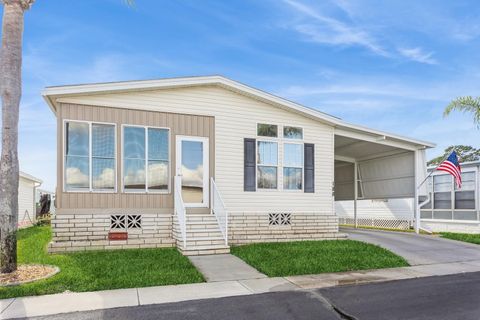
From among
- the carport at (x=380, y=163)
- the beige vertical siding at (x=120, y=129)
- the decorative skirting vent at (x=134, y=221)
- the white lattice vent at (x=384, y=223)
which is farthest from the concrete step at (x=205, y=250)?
the white lattice vent at (x=384, y=223)

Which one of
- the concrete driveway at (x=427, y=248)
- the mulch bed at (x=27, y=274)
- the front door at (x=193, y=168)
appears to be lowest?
the concrete driveway at (x=427, y=248)

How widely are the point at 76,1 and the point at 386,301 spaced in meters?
11.4

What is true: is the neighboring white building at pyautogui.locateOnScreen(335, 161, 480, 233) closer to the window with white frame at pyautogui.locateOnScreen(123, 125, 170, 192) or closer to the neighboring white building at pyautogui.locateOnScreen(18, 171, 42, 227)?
the window with white frame at pyautogui.locateOnScreen(123, 125, 170, 192)

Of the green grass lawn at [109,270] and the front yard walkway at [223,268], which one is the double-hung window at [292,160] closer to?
the front yard walkway at [223,268]

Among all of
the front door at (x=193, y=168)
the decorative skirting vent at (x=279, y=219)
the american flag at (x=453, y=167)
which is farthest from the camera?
the american flag at (x=453, y=167)

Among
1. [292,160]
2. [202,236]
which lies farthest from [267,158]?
[202,236]

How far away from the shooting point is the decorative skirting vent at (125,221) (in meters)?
9.65

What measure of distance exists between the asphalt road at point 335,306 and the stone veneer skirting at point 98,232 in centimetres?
467

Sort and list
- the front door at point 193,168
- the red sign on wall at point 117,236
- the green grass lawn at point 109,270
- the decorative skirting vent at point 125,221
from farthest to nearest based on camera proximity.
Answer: the front door at point 193,168 < the decorative skirting vent at point 125,221 < the red sign on wall at point 117,236 < the green grass lawn at point 109,270

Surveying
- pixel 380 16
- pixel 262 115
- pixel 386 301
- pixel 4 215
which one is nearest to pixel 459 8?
pixel 380 16

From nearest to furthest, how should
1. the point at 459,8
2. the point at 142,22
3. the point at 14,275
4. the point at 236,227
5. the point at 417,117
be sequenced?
the point at 14,275 < the point at 236,227 < the point at 142,22 < the point at 459,8 < the point at 417,117

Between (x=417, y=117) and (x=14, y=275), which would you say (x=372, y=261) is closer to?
(x=14, y=275)

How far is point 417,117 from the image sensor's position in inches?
1031

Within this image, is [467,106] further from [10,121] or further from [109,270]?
[10,121]
